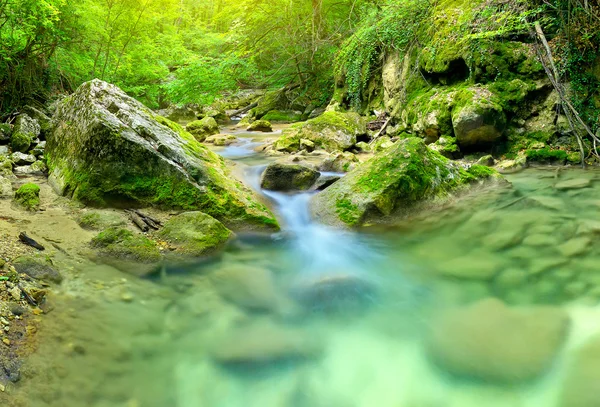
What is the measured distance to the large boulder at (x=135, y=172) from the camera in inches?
182

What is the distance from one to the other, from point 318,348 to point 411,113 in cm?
800

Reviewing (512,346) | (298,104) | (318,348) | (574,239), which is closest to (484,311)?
(512,346)

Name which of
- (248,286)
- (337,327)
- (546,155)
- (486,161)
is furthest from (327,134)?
(337,327)

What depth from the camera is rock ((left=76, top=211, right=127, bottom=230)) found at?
4.01 metres

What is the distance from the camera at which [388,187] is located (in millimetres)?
4820

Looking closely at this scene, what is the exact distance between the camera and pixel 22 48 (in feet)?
24.3

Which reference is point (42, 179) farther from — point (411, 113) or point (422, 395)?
point (411, 113)

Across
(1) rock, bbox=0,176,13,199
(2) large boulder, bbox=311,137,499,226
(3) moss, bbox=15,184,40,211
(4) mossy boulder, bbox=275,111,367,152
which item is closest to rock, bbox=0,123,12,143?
(1) rock, bbox=0,176,13,199

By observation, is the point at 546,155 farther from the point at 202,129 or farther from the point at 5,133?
the point at 5,133

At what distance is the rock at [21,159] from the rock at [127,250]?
11.0 feet

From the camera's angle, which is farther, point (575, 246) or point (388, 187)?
point (388, 187)

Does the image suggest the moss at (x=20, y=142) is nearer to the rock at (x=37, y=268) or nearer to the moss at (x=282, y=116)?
the rock at (x=37, y=268)

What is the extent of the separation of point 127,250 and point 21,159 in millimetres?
3789

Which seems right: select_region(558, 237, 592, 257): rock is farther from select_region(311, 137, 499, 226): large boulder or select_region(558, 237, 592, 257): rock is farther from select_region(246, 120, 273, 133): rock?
select_region(246, 120, 273, 133): rock
